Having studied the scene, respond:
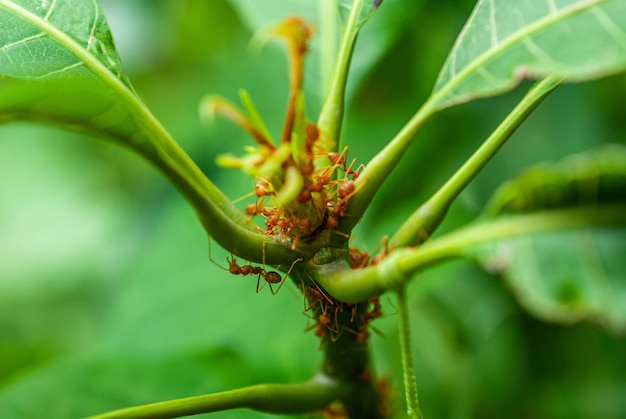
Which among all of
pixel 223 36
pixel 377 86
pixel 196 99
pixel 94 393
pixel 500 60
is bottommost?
pixel 94 393

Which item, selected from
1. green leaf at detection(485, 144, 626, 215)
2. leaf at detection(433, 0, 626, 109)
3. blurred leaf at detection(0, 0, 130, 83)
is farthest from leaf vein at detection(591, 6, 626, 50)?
blurred leaf at detection(0, 0, 130, 83)

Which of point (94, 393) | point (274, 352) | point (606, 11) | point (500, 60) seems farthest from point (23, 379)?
point (606, 11)

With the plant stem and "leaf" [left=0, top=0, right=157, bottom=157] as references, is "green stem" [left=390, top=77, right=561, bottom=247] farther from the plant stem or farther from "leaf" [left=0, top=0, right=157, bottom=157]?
"leaf" [left=0, top=0, right=157, bottom=157]

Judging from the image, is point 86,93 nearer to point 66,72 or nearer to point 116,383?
point 66,72

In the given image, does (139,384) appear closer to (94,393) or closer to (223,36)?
(94,393)

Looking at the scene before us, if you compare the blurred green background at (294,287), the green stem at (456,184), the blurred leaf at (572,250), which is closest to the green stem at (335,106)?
the green stem at (456,184)

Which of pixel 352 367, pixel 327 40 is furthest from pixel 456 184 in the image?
pixel 327 40
